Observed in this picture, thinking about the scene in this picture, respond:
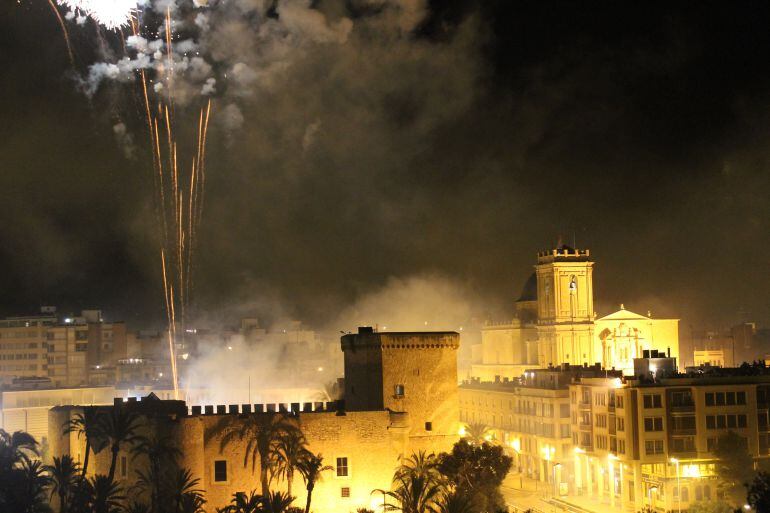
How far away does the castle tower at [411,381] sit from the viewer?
2618 inches

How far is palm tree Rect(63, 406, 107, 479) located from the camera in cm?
6244

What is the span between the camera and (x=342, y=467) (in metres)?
64.1

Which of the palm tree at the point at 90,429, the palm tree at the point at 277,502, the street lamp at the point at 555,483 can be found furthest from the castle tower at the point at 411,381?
the street lamp at the point at 555,483

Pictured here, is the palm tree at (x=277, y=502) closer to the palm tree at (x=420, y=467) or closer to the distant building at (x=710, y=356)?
the palm tree at (x=420, y=467)

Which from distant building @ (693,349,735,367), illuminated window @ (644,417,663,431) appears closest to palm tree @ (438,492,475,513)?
illuminated window @ (644,417,663,431)

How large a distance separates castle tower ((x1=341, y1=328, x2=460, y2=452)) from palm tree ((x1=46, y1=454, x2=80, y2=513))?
607 inches

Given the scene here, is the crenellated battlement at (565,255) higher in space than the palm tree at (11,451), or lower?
higher

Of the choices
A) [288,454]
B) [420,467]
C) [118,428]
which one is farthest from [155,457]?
[420,467]

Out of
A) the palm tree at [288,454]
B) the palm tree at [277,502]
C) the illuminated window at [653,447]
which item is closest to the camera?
the palm tree at [277,502]

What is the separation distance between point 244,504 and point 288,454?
13.6ft

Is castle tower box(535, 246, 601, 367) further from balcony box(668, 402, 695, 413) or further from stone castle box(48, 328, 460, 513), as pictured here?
stone castle box(48, 328, 460, 513)

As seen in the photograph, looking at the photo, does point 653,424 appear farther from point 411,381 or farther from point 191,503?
point 191,503

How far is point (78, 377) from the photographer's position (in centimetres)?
14425

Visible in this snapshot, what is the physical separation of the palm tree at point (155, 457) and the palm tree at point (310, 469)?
640 cm
